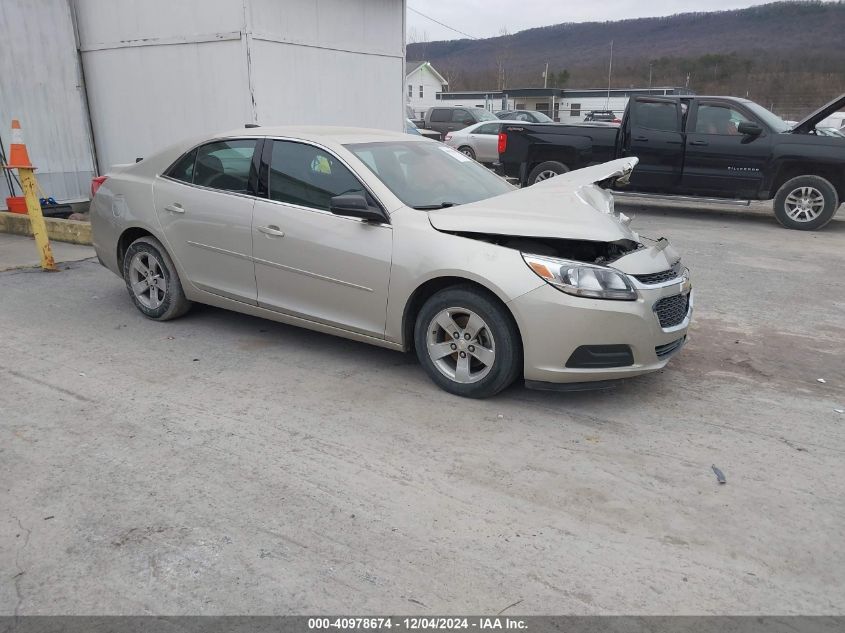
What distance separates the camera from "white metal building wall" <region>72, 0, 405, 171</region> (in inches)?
343

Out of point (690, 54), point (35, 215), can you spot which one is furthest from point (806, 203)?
point (690, 54)

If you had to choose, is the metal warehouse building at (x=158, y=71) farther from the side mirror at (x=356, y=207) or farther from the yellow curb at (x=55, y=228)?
the side mirror at (x=356, y=207)

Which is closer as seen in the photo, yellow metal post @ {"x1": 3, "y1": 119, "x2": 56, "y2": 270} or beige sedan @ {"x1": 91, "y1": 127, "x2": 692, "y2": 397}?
beige sedan @ {"x1": 91, "y1": 127, "x2": 692, "y2": 397}

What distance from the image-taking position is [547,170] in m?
11.8

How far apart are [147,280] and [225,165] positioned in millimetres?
1257

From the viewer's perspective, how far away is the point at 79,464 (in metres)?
3.35

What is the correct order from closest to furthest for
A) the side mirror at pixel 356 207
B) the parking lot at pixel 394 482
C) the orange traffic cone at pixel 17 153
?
the parking lot at pixel 394 482 < the side mirror at pixel 356 207 < the orange traffic cone at pixel 17 153

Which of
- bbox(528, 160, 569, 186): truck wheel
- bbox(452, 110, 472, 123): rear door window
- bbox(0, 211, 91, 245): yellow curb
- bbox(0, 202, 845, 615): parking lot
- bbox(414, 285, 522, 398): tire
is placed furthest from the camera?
bbox(452, 110, 472, 123): rear door window

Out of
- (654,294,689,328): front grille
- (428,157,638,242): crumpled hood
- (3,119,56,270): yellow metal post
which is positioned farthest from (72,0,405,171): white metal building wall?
(654,294,689,328): front grille

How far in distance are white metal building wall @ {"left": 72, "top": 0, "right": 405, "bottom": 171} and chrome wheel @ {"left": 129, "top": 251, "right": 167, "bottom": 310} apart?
390 centimetres

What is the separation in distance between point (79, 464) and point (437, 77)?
71272 mm

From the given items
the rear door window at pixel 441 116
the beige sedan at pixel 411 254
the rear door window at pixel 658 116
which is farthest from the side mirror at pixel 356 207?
the rear door window at pixel 441 116

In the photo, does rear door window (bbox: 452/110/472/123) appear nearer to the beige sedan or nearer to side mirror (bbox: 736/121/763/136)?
side mirror (bbox: 736/121/763/136)

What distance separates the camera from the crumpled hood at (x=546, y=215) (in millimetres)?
3973
